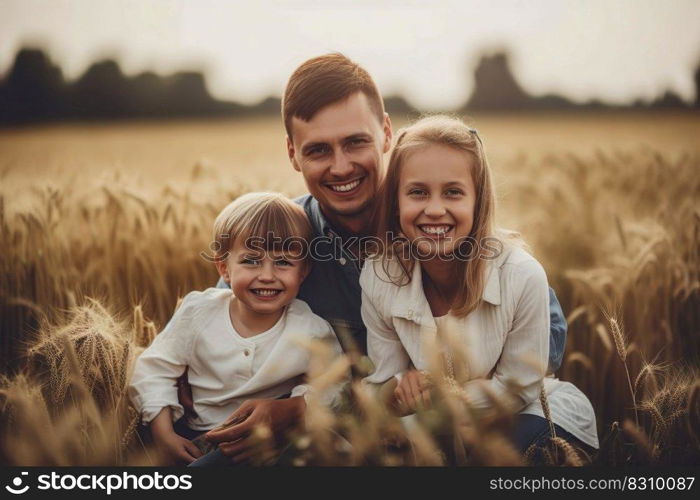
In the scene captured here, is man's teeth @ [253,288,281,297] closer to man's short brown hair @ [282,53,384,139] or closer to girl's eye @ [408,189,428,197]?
girl's eye @ [408,189,428,197]

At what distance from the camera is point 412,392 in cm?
181

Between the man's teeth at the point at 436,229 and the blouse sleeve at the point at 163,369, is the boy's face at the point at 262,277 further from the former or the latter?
the man's teeth at the point at 436,229

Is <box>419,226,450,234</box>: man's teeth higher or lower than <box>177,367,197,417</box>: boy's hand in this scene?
higher

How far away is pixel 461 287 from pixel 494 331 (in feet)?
0.57

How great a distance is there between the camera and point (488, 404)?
1.81 meters

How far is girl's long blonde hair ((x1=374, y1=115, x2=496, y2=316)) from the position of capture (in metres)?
1.89

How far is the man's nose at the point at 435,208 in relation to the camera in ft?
6.00

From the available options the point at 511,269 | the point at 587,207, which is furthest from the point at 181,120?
the point at 511,269

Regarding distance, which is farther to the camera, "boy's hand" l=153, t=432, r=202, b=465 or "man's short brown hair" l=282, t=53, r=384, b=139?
"man's short brown hair" l=282, t=53, r=384, b=139

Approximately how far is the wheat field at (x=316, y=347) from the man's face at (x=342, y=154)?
51cm

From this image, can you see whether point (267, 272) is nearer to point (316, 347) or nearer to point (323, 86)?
point (316, 347)

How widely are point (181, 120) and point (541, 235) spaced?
2378 centimetres

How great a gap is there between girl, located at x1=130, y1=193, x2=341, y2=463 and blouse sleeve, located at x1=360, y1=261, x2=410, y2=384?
14 cm

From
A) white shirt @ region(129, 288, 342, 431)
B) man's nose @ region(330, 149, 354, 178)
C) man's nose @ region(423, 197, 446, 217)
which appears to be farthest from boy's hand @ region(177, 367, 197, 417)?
man's nose @ region(423, 197, 446, 217)
